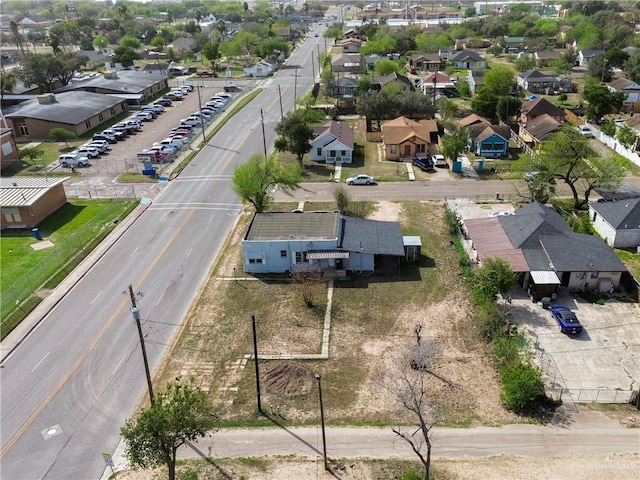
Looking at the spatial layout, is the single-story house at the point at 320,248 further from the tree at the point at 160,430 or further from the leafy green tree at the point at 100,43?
the leafy green tree at the point at 100,43

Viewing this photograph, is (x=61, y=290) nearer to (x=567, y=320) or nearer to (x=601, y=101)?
(x=567, y=320)

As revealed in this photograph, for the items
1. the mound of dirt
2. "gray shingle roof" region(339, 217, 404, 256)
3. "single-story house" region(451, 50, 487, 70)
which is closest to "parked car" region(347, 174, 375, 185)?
"gray shingle roof" region(339, 217, 404, 256)

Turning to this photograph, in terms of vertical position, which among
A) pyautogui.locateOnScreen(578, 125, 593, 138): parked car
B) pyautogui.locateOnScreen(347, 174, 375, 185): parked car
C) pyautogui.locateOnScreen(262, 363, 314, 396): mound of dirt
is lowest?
pyautogui.locateOnScreen(262, 363, 314, 396): mound of dirt

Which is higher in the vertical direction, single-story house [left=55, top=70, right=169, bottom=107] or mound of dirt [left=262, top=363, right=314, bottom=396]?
single-story house [left=55, top=70, right=169, bottom=107]

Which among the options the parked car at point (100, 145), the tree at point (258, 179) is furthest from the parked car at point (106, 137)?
the tree at point (258, 179)

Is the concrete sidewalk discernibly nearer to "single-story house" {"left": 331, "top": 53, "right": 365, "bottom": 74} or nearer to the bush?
the bush

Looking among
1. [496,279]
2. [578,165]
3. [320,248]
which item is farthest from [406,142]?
[496,279]

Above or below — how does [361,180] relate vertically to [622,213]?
below

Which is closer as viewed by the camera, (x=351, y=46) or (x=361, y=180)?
(x=361, y=180)
